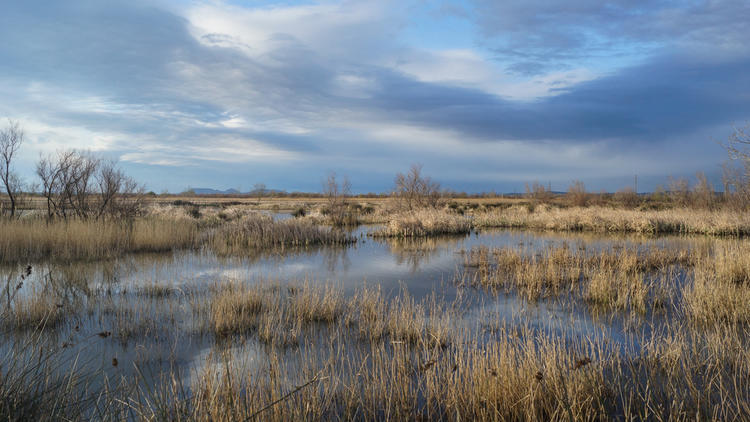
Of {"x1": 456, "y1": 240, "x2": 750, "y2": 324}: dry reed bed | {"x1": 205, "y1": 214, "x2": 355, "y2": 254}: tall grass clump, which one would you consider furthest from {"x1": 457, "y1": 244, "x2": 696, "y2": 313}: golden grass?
{"x1": 205, "y1": 214, "x2": 355, "y2": 254}: tall grass clump

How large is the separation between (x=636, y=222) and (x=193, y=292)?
26.0 metres

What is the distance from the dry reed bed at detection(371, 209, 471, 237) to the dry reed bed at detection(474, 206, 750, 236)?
4750mm

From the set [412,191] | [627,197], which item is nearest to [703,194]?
[627,197]

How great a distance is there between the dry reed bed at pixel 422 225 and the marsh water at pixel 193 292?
4.81 metres

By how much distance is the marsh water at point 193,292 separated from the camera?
566 cm

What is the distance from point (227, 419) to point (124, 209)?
20.9m

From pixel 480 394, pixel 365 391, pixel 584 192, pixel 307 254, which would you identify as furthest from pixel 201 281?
pixel 584 192

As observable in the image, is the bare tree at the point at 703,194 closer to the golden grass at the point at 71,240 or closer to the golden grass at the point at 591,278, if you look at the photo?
the golden grass at the point at 591,278

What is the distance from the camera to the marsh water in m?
5.66

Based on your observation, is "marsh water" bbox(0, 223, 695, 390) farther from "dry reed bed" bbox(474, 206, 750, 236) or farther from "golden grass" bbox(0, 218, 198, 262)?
"dry reed bed" bbox(474, 206, 750, 236)

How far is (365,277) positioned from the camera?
38.3ft

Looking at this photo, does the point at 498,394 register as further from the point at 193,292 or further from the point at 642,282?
the point at 642,282

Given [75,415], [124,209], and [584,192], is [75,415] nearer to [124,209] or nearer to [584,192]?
[124,209]

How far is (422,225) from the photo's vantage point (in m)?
24.0
